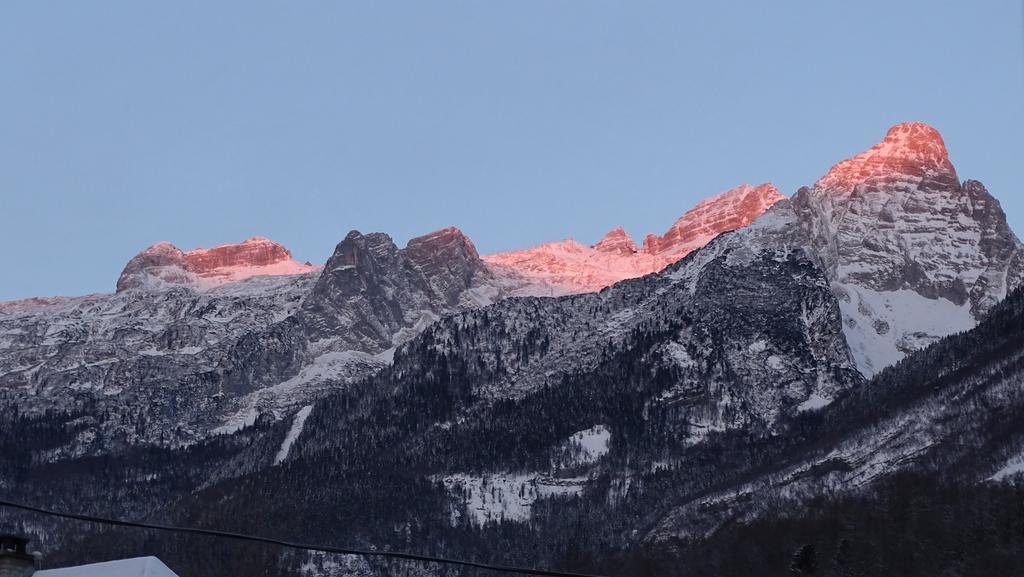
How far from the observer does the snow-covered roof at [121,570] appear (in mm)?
99000

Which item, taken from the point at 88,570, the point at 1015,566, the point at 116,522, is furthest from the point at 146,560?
the point at 1015,566

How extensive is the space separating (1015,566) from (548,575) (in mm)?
133993

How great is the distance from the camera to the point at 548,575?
74125 mm

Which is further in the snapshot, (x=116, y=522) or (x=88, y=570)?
(x=88, y=570)

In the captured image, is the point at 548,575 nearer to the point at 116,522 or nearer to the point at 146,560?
the point at 116,522

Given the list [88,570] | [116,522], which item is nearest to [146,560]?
[88,570]

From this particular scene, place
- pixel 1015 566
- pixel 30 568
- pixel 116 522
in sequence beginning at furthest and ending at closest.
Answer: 1. pixel 1015 566
2. pixel 30 568
3. pixel 116 522

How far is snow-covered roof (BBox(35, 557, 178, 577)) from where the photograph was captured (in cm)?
9900

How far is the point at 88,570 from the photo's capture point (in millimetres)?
99562

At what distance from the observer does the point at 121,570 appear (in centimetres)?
9988

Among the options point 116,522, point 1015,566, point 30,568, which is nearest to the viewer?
point 116,522

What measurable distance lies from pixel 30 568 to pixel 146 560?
5584 mm

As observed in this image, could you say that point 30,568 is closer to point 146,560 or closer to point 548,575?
point 146,560

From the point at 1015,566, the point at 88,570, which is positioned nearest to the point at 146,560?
the point at 88,570
